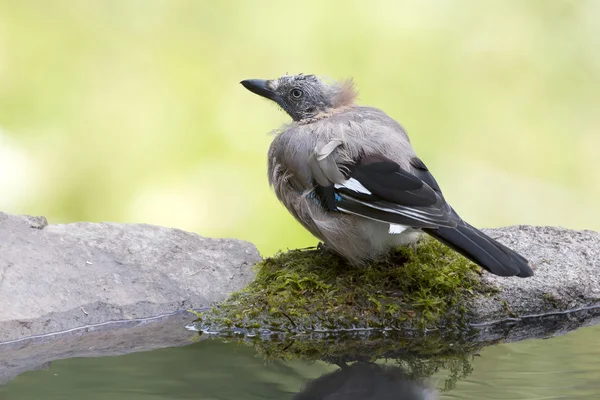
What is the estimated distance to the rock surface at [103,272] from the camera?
143 inches

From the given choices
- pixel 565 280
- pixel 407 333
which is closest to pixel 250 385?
pixel 407 333

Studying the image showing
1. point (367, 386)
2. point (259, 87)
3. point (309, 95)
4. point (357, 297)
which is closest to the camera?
point (367, 386)

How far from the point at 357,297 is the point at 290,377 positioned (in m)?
0.93

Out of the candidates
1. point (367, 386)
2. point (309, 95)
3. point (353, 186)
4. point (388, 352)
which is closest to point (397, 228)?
point (353, 186)

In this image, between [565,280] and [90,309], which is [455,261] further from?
[90,309]

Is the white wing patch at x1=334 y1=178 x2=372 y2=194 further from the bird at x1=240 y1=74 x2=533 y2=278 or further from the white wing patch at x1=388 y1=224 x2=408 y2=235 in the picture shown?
the white wing patch at x1=388 y1=224 x2=408 y2=235

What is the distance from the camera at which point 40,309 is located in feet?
11.8

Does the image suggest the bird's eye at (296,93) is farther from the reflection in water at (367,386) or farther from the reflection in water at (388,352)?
the reflection in water at (367,386)

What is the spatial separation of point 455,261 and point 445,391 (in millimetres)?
1416

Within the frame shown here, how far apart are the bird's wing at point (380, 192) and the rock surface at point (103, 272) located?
76 centimetres

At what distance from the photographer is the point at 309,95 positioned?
14.5ft

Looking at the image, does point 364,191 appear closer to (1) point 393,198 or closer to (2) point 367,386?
(1) point 393,198

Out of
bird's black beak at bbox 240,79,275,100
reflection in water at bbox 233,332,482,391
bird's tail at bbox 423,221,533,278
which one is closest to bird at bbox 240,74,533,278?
bird's tail at bbox 423,221,533,278

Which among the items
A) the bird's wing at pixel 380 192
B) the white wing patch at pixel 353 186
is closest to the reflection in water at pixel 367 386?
the bird's wing at pixel 380 192
